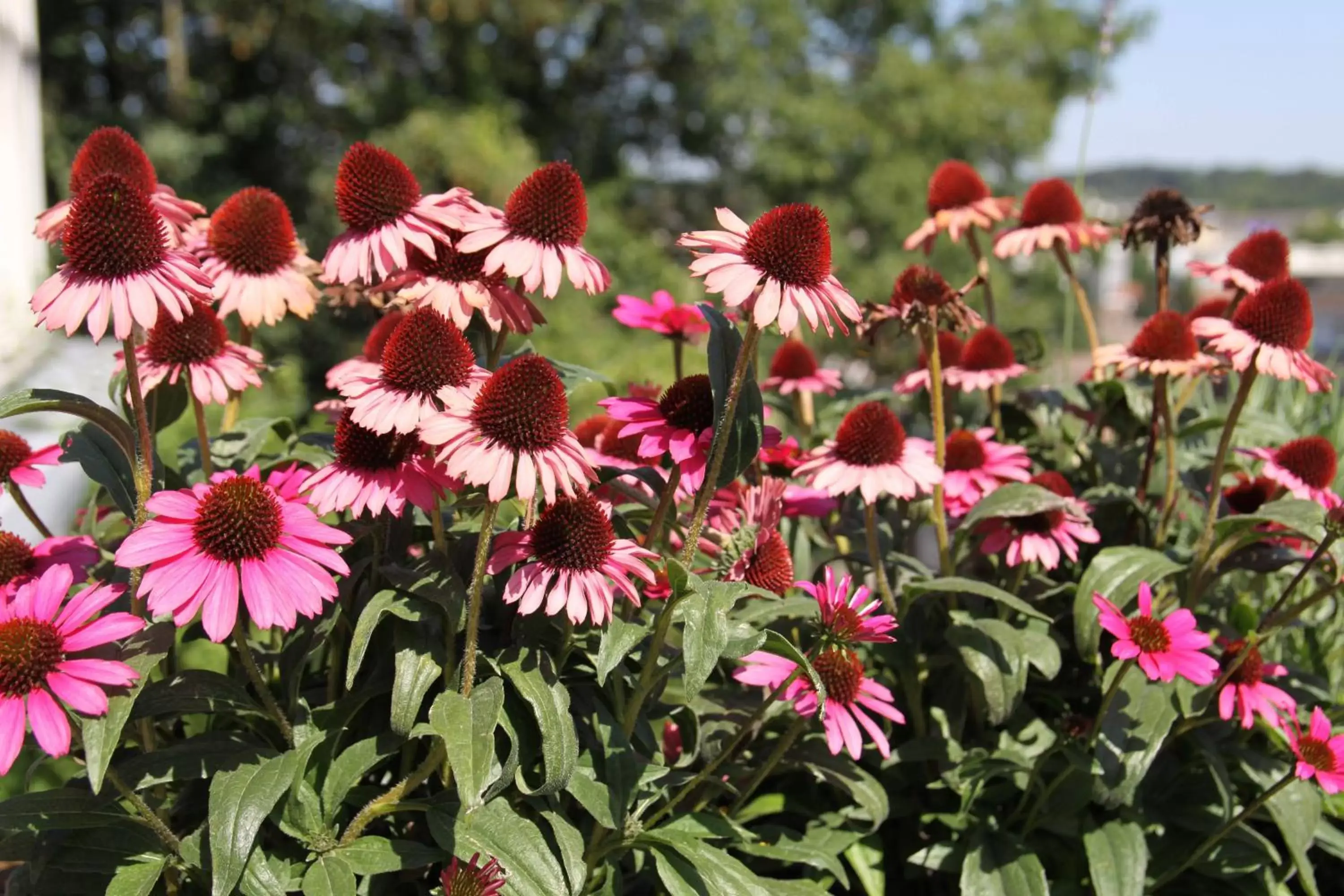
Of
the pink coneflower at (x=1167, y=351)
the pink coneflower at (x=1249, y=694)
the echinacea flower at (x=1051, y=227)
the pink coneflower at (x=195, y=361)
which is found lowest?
the pink coneflower at (x=1249, y=694)

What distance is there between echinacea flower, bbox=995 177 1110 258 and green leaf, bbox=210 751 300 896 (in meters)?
1.42

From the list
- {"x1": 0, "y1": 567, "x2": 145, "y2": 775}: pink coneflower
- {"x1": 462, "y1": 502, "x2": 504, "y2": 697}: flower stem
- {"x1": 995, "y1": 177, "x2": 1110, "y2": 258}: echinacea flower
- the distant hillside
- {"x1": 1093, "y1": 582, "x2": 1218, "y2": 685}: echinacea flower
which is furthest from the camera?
the distant hillside

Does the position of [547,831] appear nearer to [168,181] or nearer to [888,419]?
[888,419]

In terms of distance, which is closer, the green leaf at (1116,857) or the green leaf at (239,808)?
the green leaf at (239,808)

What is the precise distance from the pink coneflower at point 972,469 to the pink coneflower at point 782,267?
0.52 meters

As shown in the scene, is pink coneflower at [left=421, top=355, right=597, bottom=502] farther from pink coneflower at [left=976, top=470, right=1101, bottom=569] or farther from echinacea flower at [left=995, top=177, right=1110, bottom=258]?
echinacea flower at [left=995, top=177, right=1110, bottom=258]

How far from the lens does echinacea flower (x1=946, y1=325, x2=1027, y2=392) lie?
5.89ft

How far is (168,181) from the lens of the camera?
952 cm

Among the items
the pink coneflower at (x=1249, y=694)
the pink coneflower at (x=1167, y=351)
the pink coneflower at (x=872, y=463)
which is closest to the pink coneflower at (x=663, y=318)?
the pink coneflower at (x=872, y=463)

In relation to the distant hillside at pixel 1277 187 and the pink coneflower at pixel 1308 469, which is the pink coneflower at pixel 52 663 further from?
the distant hillside at pixel 1277 187

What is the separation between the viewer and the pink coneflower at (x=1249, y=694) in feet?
4.81

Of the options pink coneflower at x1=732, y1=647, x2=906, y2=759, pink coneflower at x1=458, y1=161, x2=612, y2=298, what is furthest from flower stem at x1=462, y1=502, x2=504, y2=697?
pink coneflower at x1=732, y1=647, x2=906, y2=759

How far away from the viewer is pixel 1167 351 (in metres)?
1.66

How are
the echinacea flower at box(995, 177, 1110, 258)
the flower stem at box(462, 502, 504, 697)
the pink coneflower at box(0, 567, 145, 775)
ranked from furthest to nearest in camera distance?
the echinacea flower at box(995, 177, 1110, 258)
the flower stem at box(462, 502, 504, 697)
the pink coneflower at box(0, 567, 145, 775)
